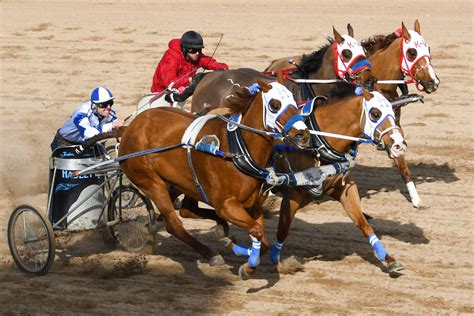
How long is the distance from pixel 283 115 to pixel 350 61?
3.06 meters

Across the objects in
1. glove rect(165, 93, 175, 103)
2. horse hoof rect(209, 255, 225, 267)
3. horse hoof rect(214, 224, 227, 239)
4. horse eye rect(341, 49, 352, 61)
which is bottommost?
horse hoof rect(209, 255, 225, 267)

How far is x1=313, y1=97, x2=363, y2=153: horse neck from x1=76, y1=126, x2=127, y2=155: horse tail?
1.86 m

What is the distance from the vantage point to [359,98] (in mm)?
8203

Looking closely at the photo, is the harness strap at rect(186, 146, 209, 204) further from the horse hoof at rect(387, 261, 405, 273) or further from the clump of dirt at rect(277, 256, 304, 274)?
the horse hoof at rect(387, 261, 405, 273)

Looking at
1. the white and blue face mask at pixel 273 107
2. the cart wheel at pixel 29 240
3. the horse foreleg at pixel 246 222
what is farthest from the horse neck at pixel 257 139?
the cart wheel at pixel 29 240

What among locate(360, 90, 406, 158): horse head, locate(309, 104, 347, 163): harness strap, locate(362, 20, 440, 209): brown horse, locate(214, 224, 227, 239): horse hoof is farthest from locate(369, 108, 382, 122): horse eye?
locate(362, 20, 440, 209): brown horse

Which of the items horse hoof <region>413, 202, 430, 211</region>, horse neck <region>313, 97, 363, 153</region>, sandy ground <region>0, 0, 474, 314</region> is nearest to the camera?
horse neck <region>313, 97, 363, 153</region>

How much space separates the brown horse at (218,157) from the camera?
25.2 ft

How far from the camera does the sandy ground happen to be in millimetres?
8344

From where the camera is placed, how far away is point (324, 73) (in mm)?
10602

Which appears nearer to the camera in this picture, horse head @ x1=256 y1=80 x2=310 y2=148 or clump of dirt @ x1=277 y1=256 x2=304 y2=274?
horse head @ x1=256 y1=80 x2=310 y2=148

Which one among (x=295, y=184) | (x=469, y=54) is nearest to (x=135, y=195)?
(x=295, y=184)

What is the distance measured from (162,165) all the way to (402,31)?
3.71 metres

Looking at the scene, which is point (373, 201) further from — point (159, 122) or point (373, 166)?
point (159, 122)
